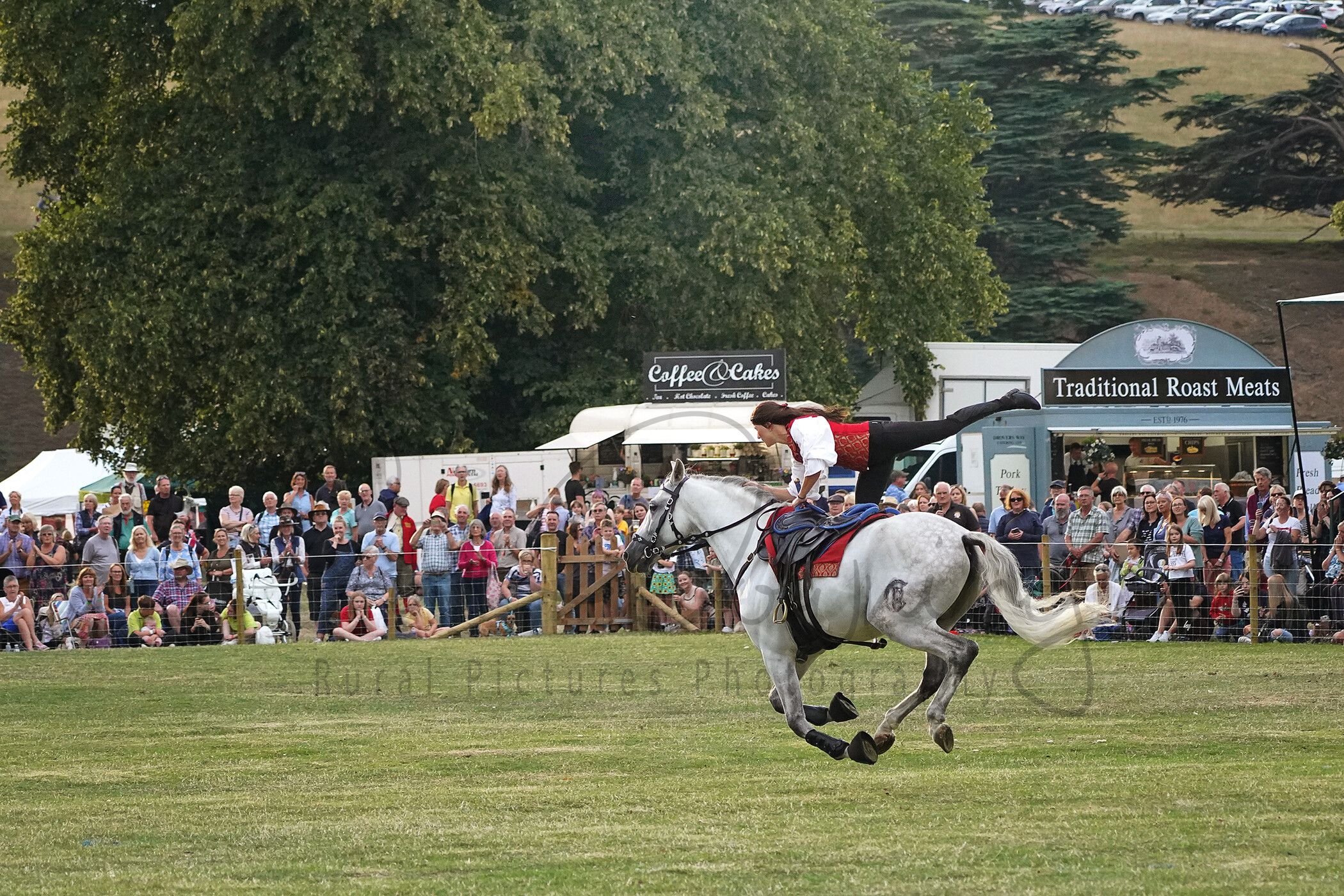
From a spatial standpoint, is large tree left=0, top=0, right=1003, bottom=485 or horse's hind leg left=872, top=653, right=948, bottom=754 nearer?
horse's hind leg left=872, top=653, right=948, bottom=754

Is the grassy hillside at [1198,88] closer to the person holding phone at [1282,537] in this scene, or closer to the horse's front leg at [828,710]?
the person holding phone at [1282,537]

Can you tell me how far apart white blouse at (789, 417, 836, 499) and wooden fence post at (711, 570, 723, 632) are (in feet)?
37.8

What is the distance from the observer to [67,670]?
17.8 m

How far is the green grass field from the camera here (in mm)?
6852

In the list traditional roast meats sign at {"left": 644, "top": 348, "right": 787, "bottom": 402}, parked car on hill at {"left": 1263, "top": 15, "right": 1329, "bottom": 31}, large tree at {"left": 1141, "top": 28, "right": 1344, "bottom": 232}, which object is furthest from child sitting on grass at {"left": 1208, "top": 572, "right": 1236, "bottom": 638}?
parked car on hill at {"left": 1263, "top": 15, "right": 1329, "bottom": 31}

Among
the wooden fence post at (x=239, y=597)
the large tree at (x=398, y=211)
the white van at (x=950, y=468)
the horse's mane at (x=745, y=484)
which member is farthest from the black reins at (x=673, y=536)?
the large tree at (x=398, y=211)

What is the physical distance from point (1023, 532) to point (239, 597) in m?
9.62

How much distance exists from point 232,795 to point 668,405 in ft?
71.6

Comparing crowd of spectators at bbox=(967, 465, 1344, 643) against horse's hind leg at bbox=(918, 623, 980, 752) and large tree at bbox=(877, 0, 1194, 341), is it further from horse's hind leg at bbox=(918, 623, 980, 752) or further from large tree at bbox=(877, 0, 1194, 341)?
large tree at bbox=(877, 0, 1194, 341)

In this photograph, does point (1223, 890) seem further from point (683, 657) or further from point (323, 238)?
point (323, 238)

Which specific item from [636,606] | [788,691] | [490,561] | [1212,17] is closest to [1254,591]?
[636,606]

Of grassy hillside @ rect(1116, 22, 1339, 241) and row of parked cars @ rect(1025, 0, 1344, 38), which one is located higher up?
row of parked cars @ rect(1025, 0, 1344, 38)

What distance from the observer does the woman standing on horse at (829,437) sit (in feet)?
33.6

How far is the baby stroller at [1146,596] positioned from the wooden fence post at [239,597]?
10595 millimetres
